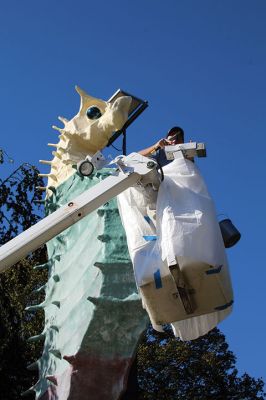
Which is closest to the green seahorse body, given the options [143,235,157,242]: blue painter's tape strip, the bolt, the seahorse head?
the seahorse head

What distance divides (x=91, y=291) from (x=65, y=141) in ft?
5.12

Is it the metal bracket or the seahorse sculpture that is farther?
the seahorse sculpture

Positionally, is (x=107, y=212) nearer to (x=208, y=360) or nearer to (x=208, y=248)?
(x=208, y=248)

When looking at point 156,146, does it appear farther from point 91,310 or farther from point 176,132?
point 91,310

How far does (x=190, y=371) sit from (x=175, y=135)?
9.80 metres

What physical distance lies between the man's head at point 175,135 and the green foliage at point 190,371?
906cm

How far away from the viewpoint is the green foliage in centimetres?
1252

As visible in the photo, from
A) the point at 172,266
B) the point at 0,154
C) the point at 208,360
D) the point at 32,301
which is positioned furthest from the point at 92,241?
the point at 208,360

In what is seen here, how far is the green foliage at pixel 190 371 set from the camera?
41.1ft

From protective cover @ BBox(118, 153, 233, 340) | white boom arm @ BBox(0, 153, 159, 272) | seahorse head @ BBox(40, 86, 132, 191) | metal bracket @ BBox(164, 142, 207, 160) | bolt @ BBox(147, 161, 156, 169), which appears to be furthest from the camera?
seahorse head @ BBox(40, 86, 132, 191)

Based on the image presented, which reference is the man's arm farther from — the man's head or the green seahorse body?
the green seahorse body

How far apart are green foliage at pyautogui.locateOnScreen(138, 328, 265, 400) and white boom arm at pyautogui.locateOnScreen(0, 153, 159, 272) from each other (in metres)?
9.52

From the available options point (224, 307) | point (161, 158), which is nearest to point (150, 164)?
point (161, 158)

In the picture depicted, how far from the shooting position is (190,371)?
12898 millimetres
